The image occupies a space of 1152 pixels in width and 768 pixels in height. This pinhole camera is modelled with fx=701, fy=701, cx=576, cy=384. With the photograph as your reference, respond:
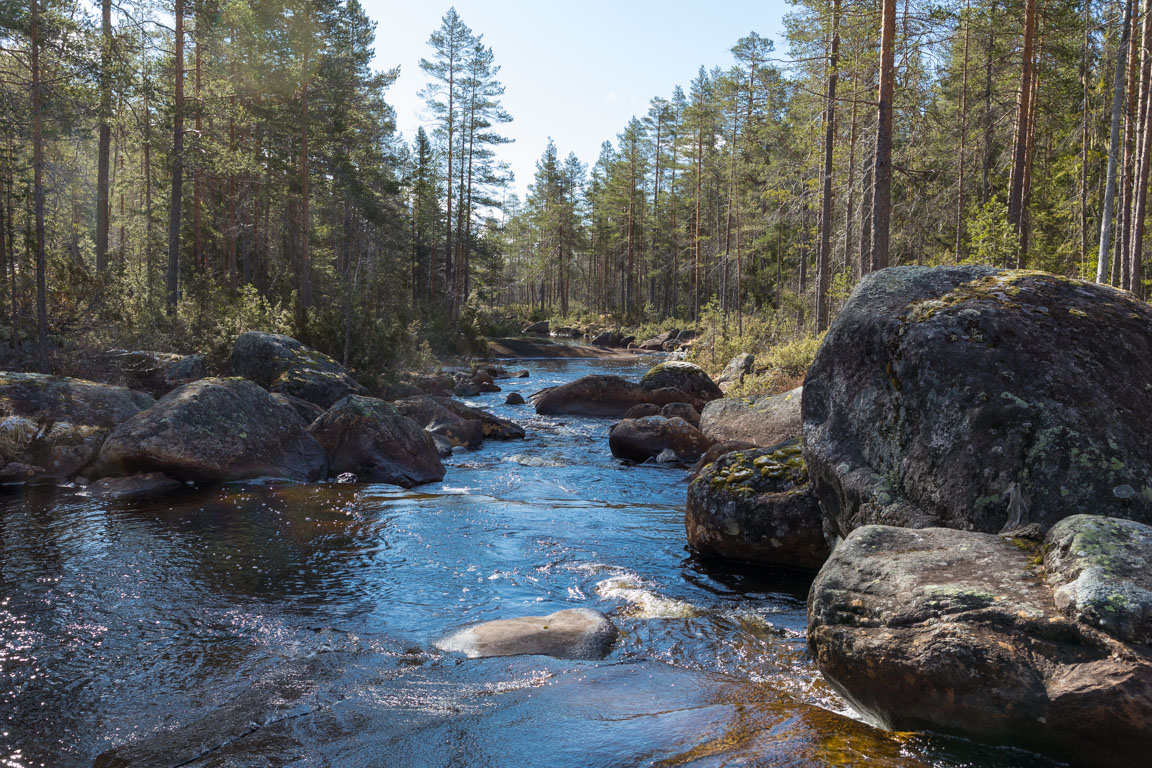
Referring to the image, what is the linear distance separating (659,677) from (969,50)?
30.5m

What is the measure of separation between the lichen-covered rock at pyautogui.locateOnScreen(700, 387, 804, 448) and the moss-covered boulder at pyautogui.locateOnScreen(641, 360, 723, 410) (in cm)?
396

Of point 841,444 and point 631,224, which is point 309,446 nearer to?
point 841,444

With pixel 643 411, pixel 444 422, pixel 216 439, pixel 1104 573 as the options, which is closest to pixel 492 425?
pixel 444 422

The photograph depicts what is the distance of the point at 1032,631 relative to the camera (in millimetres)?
3143

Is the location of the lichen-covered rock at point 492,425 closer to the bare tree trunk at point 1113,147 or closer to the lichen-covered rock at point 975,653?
the lichen-covered rock at point 975,653

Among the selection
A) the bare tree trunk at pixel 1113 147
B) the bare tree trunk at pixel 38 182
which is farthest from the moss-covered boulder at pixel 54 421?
the bare tree trunk at pixel 1113 147

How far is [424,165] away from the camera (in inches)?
1564

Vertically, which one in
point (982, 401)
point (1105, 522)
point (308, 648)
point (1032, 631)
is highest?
point (982, 401)

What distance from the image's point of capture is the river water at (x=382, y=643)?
3396 millimetres

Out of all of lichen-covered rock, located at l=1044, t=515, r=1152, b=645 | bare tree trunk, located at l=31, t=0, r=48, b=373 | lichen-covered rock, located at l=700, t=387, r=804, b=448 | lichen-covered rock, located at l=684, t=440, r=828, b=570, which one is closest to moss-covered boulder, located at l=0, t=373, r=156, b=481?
bare tree trunk, located at l=31, t=0, r=48, b=373

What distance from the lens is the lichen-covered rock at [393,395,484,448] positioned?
13680 mm

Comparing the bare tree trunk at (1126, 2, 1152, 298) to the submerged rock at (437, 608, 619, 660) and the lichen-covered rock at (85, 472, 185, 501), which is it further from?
the lichen-covered rock at (85, 472, 185, 501)

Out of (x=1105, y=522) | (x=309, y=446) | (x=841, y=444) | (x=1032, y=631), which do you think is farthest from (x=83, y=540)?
(x=1105, y=522)

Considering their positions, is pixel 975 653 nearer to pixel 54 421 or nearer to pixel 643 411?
pixel 54 421
